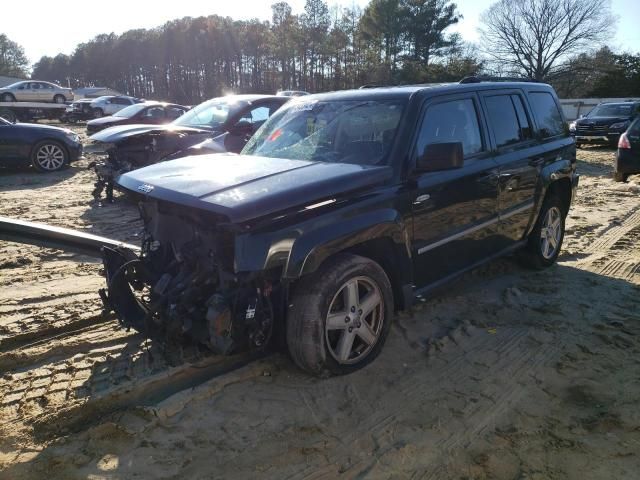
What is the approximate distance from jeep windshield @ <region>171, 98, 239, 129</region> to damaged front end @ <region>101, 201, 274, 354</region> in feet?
18.8

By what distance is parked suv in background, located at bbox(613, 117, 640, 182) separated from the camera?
9.48 meters

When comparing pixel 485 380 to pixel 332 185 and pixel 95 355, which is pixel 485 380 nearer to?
pixel 332 185

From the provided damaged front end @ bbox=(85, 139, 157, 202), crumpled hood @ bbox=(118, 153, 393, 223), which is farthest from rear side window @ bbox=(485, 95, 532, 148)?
damaged front end @ bbox=(85, 139, 157, 202)

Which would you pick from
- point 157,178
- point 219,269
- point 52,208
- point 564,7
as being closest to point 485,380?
point 219,269

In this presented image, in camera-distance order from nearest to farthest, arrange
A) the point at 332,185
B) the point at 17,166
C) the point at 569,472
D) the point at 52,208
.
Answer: the point at 569,472
the point at 332,185
the point at 52,208
the point at 17,166

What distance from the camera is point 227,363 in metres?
3.44

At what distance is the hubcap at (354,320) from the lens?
3.22m

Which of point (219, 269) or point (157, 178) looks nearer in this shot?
point (219, 269)

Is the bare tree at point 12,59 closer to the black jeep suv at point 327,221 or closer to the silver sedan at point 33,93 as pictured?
the silver sedan at point 33,93

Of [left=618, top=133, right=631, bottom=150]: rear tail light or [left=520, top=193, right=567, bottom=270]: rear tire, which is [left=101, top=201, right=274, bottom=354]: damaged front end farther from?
[left=618, top=133, right=631, bottom=150]: rear tail light

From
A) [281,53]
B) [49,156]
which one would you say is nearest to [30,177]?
[49,156]

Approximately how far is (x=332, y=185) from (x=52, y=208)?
7.11m

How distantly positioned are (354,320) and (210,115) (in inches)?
275

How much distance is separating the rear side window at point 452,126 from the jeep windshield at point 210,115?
18.5 ft
